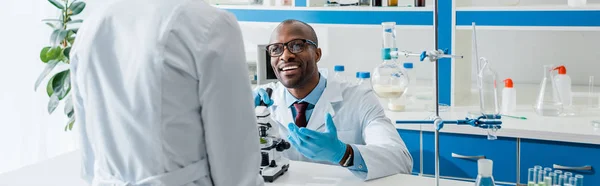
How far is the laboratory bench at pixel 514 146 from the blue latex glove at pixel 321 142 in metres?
0.87

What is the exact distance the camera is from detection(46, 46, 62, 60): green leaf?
11.0 feet

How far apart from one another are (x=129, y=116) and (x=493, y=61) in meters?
2.46

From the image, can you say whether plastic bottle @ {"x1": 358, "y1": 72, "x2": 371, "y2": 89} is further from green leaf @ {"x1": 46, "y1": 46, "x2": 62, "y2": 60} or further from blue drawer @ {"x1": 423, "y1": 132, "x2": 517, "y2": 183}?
green leaf @ {"x1": 46, "y1": 46, "x2": 62, "y2": 60}

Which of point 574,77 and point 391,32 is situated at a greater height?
point 391,32

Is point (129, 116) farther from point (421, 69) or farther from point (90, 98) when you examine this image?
point (421, 69)

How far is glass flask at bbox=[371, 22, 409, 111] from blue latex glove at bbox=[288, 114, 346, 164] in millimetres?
1023

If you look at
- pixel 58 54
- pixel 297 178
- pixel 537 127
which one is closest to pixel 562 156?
pixel 537 127

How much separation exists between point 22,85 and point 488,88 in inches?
85.1

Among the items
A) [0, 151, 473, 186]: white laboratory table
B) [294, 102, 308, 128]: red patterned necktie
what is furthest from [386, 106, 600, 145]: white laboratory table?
[0, 151, 473, 186]: white laboratory table

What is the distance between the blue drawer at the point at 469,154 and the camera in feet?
9.28

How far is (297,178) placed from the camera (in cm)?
213

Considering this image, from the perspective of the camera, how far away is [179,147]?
1539mm

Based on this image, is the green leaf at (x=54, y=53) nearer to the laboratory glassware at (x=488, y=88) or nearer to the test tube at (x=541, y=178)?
the laboratory glassware at (x=488, y=88)

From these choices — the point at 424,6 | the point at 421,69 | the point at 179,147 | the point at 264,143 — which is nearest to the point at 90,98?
the point at 179,147
